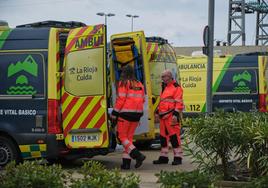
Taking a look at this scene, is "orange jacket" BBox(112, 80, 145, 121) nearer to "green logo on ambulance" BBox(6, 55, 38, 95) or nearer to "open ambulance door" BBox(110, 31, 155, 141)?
"open ambulance door" BBox(110, 31, 155, 141)

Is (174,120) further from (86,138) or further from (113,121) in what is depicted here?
(86,138)

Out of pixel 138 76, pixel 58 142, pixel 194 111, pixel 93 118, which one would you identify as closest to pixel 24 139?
pixel 58 142

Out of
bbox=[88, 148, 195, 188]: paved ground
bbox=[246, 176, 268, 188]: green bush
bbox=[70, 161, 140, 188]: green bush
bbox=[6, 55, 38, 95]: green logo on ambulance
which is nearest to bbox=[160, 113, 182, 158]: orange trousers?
bbox=[88, 148, 195, 188]: paved ground

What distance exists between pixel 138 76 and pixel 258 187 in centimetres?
531

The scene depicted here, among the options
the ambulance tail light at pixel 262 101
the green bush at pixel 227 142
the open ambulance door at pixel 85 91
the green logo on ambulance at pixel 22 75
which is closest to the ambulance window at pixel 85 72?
the open ambulance door at pixel 85 91

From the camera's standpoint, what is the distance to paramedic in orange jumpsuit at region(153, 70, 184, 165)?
10125mm

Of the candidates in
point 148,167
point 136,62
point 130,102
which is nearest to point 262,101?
point 136,62

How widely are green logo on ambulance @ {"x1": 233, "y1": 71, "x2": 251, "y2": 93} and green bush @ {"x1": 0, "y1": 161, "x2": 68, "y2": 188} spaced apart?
10371 millimetres

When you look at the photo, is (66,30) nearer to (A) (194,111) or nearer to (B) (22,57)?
(B) (22,57)

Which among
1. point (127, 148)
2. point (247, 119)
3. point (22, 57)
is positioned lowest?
point (127, 148)

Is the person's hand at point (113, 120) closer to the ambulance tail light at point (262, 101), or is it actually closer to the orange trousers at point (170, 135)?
the orange trousers at point (170, 135)

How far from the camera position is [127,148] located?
940 centimetres

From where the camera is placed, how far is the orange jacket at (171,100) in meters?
10.2

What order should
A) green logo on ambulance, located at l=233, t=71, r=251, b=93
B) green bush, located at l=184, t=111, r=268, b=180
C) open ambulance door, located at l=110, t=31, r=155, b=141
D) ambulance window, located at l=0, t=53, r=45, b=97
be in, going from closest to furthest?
green bush, located at l=184, t=111, r=268, b=180 → ambulance window, located at l=0, t=53, r=45, b=97 → open ambulance door, located at l=110, t=31, r=155, b=141 → green logo on ambulance, located at l=233, t=71, r=251, b=93
